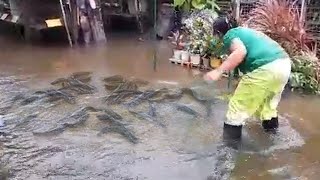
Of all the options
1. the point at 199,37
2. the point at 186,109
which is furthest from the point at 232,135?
the point at 199,37

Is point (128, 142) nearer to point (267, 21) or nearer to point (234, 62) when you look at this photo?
point (234, 62)

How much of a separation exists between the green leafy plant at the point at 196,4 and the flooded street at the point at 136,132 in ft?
6.67

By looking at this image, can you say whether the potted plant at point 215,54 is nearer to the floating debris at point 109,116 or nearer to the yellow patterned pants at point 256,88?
the floating debris at point 109,116

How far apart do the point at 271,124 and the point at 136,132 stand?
5.55ft

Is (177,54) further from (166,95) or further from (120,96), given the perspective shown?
(120,96)

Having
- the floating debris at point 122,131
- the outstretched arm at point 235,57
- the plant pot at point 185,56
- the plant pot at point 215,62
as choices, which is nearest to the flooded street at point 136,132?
the floating debris at point 122,131

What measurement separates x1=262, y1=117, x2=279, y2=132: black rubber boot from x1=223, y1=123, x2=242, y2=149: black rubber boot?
1.73ft

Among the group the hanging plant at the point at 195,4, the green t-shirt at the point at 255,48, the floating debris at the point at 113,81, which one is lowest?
the floating debris at the point at 113,81

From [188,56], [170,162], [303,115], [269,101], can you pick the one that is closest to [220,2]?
[188,56]

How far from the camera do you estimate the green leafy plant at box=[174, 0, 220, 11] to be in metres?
10.6

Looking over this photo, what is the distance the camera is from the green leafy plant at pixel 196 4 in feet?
34.8

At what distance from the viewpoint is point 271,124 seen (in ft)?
20.0

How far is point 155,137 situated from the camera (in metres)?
6.01

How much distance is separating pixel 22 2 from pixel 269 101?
8113mm
